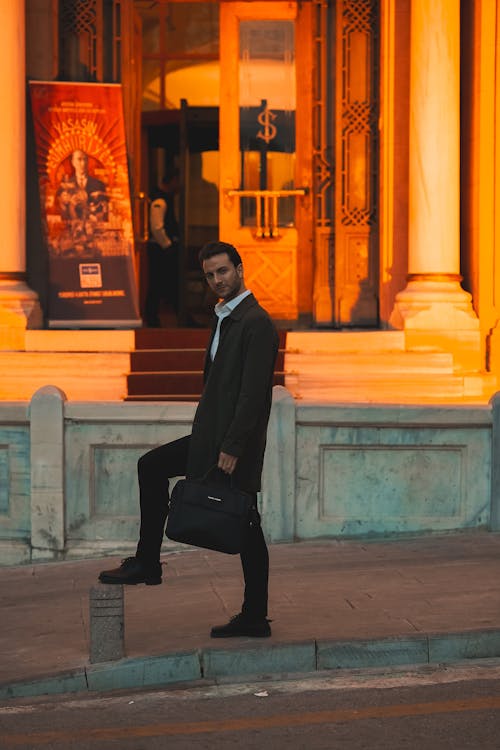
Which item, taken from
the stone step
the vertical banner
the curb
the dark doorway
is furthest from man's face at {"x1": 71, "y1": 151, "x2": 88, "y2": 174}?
the curb

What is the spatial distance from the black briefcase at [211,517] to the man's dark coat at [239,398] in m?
0.13

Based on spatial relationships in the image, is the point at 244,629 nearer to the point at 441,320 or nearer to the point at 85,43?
the point at 441,320

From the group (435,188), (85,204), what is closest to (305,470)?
(435,188)

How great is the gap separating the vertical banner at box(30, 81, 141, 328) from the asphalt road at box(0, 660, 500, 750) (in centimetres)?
984

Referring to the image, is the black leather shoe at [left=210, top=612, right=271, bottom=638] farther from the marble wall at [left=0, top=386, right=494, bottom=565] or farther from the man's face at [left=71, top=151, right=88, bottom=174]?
the man's face at [left=71, top=151, right=88, bottom=174]

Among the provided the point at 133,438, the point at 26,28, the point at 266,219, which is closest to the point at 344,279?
the point at 266,219

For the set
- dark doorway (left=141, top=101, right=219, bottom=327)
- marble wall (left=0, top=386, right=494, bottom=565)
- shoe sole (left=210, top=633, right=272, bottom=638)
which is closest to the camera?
shoe sole (left=210, top=633, right=272, bottom=638)

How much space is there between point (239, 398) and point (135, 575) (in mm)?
1218

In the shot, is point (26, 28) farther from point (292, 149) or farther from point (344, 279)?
point (344, 279)

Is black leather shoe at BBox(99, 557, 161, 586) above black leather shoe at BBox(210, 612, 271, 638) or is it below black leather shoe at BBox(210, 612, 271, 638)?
above

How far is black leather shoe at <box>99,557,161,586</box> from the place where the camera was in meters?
7.27

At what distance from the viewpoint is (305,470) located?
993cm

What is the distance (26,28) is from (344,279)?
15.9ft

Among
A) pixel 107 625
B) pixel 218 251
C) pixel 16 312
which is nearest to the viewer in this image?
pixel 107 625
